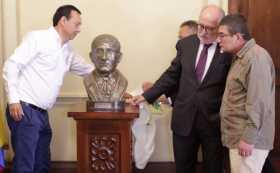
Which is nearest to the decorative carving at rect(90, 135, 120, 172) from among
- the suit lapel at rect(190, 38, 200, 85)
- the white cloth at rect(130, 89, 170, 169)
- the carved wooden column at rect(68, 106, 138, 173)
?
the carved wooden column at rect(68, 106, 138, 173)

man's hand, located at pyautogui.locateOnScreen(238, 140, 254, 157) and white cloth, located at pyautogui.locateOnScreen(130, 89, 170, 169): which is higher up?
man's hand, located at pyautogui.locateOnScreen(238, 140, 254, 157)

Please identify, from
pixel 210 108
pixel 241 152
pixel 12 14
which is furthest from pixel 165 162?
pixel 12 14

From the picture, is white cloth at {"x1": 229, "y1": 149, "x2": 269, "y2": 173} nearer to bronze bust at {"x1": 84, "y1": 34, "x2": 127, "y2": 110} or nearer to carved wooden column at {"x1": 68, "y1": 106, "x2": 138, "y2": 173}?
carved wooden column at {"x1": 68, "y1": 106, "x2": 138, "y2": 173}

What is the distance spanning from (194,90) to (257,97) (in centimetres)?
51

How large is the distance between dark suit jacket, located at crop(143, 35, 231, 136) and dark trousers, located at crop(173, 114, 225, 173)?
0.13 feet

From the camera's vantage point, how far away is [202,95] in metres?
2.73

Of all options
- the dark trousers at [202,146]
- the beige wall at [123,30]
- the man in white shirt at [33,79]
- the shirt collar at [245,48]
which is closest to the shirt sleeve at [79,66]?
the man in white shirt at [33,79]

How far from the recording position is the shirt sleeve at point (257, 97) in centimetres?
232

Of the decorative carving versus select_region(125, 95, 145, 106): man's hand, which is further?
select_region(125, 95, 145, 106): man's hand

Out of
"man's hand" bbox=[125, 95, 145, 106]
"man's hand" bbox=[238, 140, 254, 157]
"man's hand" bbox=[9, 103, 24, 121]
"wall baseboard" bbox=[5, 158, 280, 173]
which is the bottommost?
"wall baseboard" bbox=[5, 158, 280, 173]

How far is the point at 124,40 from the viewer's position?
3.77 meters

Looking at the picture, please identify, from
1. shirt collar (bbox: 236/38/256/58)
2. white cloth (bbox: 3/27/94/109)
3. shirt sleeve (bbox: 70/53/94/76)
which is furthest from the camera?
shirt sleeve (bbox: 70/53/94/76)

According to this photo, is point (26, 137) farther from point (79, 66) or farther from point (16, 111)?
point (79, 66)

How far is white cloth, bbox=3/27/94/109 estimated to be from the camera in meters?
2.97
